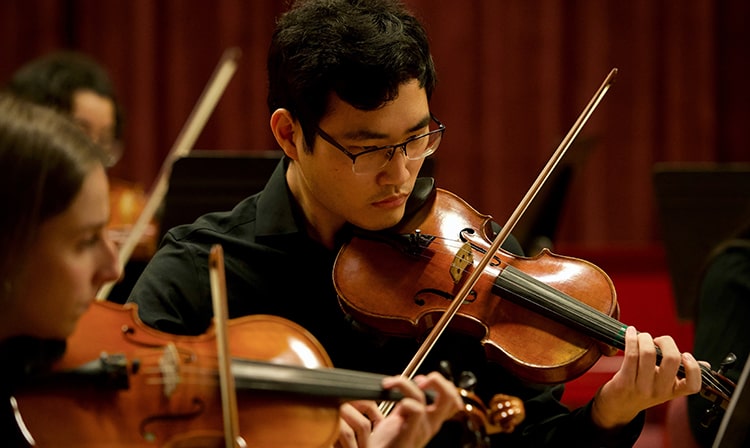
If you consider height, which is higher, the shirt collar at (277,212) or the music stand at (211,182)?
the shirt collar at (277,212)

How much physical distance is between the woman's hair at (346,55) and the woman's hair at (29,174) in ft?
1.52

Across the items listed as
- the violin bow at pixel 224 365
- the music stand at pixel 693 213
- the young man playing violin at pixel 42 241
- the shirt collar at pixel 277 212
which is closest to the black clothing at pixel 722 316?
the music stand at pixel 693 213

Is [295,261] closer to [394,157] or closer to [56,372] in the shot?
[394,157]

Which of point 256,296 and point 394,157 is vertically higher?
point 394,157

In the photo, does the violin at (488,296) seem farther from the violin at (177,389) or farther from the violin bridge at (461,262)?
the violin at (177,389)

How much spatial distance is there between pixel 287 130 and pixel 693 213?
4.23ft

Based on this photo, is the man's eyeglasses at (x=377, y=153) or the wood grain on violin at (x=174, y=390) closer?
the wood grain on violin at (x=174, y=390)

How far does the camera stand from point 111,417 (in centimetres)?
97

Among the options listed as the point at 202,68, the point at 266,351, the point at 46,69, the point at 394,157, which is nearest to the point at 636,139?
the point at 202,68

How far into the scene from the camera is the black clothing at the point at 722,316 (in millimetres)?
1681

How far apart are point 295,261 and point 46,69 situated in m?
1.89

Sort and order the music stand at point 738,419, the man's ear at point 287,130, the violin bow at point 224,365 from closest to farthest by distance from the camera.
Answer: the violin bow at point 224,365
the music stand at point 738,419
the man's ear at point 287,130

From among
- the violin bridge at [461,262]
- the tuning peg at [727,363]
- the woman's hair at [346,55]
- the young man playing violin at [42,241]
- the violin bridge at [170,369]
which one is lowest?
the tuning peg at [727,363]

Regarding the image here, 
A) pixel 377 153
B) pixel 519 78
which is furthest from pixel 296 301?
pixel 519 78
